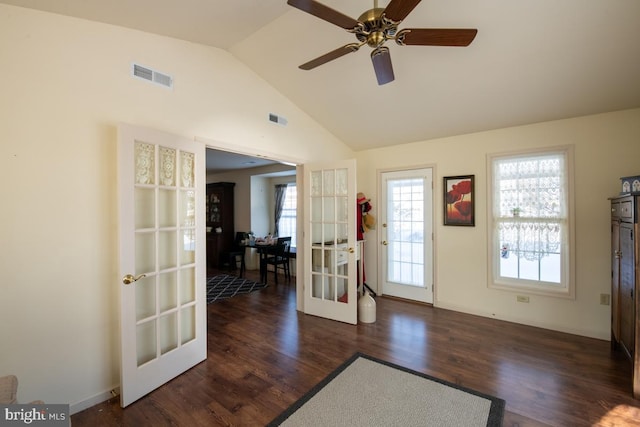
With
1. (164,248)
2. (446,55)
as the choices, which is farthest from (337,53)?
(164,248)

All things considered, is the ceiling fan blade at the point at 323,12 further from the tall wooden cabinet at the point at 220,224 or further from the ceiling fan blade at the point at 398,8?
the tall wooden cabinet at the point at 220,224

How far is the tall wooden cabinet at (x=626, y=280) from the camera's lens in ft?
7.06

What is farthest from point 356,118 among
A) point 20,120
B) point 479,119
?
point 20,120

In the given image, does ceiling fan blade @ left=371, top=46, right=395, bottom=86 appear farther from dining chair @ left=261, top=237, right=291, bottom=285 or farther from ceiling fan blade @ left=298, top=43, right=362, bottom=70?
dining chair @ left=261, top=237, right=291, bottom=285

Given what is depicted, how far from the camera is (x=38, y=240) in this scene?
1820 mm

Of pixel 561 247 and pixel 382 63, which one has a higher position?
pixel 382 63

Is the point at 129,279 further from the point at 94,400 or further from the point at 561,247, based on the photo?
the point at 561,247

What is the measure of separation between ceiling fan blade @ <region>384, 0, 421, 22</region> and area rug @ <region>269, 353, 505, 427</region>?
2.57m

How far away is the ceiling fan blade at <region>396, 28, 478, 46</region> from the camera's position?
1675 millimetres

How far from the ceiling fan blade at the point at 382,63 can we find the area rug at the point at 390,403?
2504 mm

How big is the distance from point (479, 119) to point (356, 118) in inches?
61.1

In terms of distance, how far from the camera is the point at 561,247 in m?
3.28

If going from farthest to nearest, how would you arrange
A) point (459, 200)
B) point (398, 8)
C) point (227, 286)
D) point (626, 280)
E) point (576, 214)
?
point (227, 286) → point (459, 200) → point (576, 214) → point (626, 280) → point (398, 8)

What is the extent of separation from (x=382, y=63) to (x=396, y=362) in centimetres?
261
